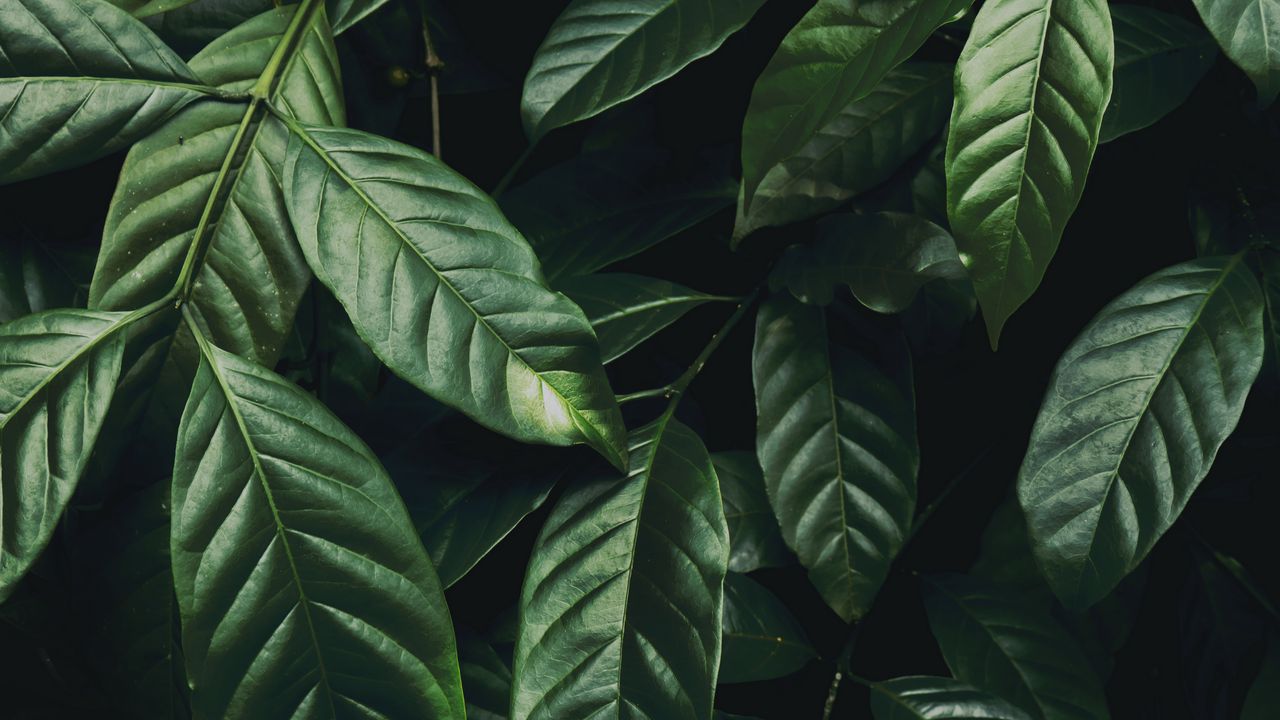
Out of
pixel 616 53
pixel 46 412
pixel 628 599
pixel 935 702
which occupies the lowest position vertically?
pixel 935 702

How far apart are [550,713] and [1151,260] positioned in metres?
0.62

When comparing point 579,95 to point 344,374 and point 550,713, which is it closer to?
point 344,374

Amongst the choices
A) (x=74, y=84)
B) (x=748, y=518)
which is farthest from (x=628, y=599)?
(x=74, y=84)

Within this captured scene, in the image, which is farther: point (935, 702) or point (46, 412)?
point (935, 702)

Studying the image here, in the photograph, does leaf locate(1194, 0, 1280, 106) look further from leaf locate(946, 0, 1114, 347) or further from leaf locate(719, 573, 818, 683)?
leaf locate(719, 573, 818, 683)

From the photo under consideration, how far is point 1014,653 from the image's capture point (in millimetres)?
743

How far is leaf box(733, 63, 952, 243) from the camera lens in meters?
0.72

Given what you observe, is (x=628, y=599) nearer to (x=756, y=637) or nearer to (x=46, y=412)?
(x=756, y=637)

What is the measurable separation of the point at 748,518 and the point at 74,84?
1.83 feet

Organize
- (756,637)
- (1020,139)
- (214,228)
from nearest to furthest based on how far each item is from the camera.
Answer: (1020,139)
(214,228)
(756,637)

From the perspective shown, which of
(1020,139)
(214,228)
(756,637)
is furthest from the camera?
(756,637)

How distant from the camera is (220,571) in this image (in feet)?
1.78

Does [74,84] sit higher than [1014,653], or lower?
higher

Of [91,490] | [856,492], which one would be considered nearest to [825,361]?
[856,492]
